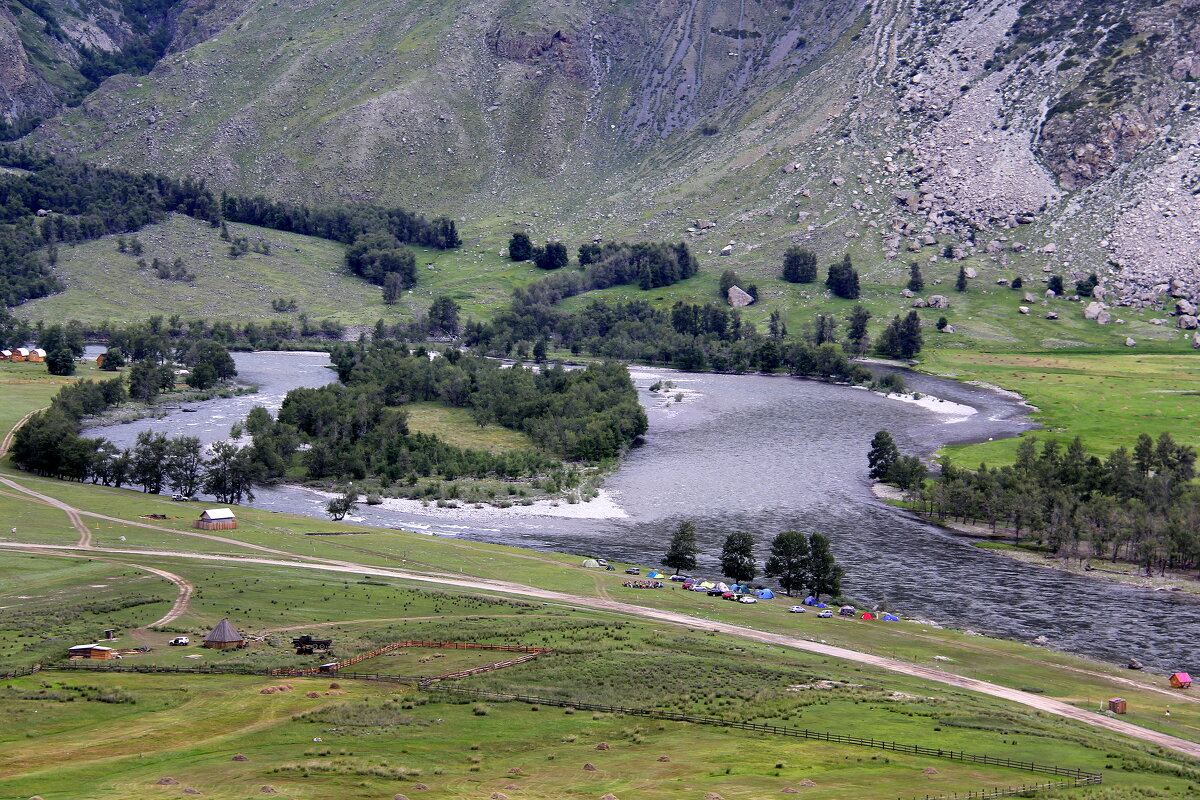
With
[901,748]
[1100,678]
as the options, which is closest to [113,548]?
A: [901,748]

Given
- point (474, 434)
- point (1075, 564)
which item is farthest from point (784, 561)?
point (474, 434)

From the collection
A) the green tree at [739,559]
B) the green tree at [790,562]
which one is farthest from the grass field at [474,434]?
the green tree at [790,562]

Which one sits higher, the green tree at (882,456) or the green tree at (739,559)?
the green tree at (882,456)

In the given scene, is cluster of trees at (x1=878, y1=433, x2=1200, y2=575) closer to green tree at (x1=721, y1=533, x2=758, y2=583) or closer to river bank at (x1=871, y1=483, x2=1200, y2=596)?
river bank at (x1=871, y1=483, x2=1200, y2=596)

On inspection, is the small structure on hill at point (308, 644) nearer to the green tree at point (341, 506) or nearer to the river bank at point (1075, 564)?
the green tree at point (341, 506)

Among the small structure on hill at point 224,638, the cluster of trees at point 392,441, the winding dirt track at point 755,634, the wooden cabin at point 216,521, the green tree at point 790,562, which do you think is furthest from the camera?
the cluster of trees at point 392,441

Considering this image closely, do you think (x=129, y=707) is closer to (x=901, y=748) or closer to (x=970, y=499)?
(x=901, y=748)

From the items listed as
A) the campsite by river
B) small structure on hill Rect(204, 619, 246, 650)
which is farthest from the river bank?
small structure on hill Rect(204, 619, 246, 650)
